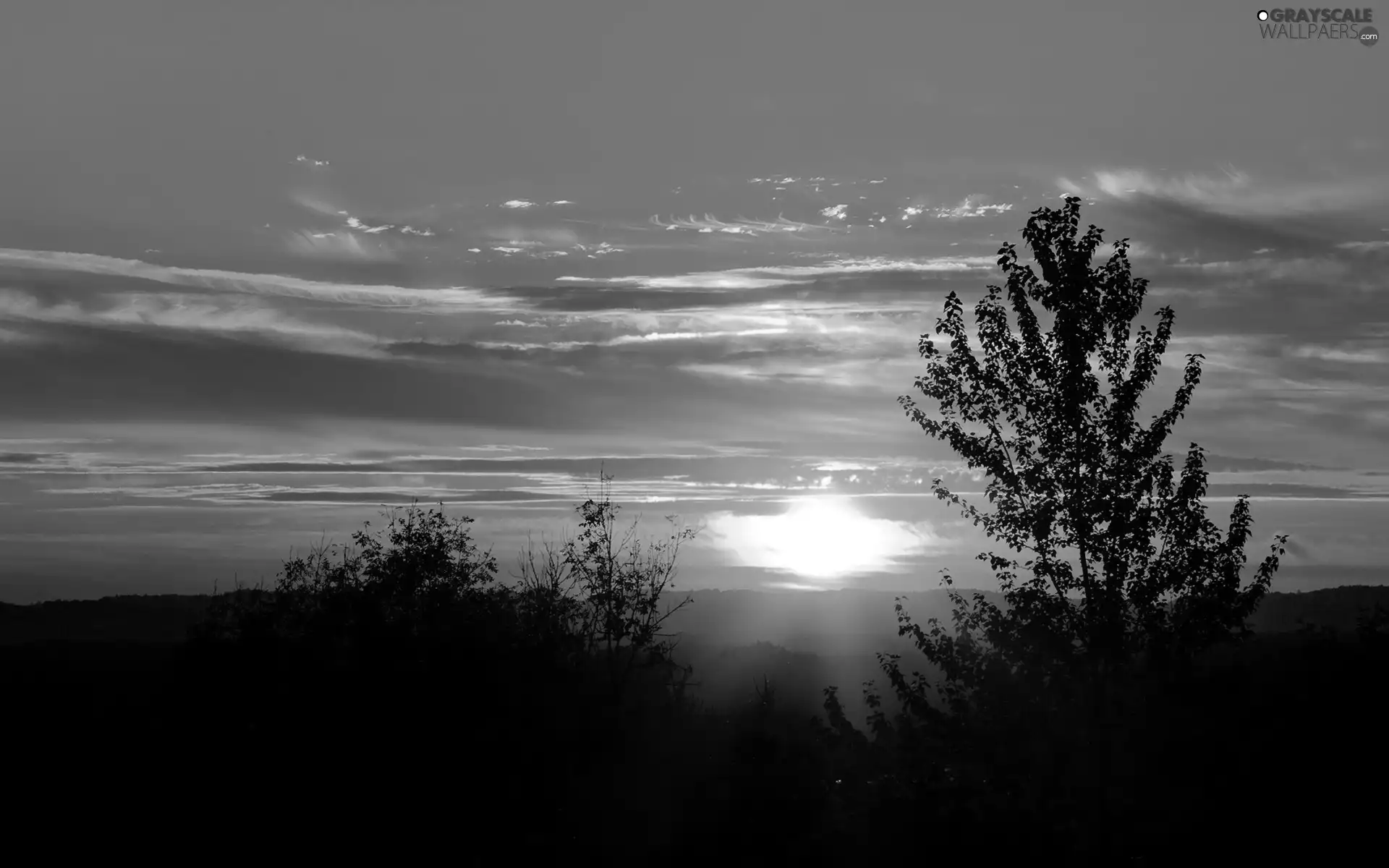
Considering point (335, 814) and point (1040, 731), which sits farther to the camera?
point (335, 814)

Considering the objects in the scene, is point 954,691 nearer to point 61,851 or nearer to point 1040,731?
point 1040,731

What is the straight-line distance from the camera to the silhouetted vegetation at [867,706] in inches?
711

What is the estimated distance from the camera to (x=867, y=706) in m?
40.8

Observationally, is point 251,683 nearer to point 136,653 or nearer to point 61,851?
point 61,851

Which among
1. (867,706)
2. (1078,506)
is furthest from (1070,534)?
(867,706)

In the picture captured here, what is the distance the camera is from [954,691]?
62.4 ft

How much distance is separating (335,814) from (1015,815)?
2306 cm

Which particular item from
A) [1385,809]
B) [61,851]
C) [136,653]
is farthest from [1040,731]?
[136,653]

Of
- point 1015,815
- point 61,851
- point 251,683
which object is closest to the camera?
Answer: point 1015,815

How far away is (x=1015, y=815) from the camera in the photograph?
63.0ft

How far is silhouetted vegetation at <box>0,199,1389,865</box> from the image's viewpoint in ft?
59.3

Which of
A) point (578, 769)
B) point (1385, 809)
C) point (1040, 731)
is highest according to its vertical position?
point (1040, 731)

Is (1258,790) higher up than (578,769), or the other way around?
(1258,790)

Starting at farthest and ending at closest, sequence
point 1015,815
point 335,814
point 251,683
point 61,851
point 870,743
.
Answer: point 251,683, point 335,814, point 61,851, point 870,743, point 1015,815
